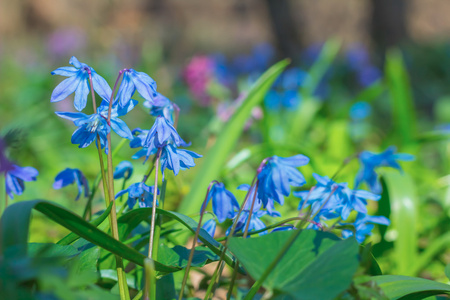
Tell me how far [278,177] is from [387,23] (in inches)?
222

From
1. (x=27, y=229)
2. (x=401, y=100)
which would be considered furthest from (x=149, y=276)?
(x=401, y=100)

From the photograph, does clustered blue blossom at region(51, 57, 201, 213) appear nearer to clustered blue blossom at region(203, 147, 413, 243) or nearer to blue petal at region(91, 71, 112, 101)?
blue petal at region(91, 71, 112, 101)

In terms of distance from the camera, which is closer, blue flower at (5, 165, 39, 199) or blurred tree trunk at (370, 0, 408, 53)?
blue flower at (5, 165, 39, 199)

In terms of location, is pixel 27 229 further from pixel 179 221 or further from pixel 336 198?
pixel 336 198

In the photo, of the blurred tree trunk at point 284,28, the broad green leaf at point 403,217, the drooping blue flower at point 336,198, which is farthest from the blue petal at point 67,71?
the blurred tree trunk at point 284,28

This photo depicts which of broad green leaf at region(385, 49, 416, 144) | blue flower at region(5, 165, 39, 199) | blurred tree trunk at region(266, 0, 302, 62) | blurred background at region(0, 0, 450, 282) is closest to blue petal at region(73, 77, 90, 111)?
blurred background at region(0, 0, 450, 282)

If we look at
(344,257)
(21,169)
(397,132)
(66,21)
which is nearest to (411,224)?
(344,257)

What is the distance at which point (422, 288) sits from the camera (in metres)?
0.76

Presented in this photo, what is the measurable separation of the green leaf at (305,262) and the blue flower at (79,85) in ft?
1.14

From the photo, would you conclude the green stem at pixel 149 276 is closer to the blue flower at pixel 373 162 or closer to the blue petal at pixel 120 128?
the blue petal at pixel 120 128

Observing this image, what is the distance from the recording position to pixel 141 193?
0.87 m

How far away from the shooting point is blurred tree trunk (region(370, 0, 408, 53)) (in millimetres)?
5668

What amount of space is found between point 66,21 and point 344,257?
1535 cm

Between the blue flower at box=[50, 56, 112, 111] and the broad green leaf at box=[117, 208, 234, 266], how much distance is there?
0.77 feet
